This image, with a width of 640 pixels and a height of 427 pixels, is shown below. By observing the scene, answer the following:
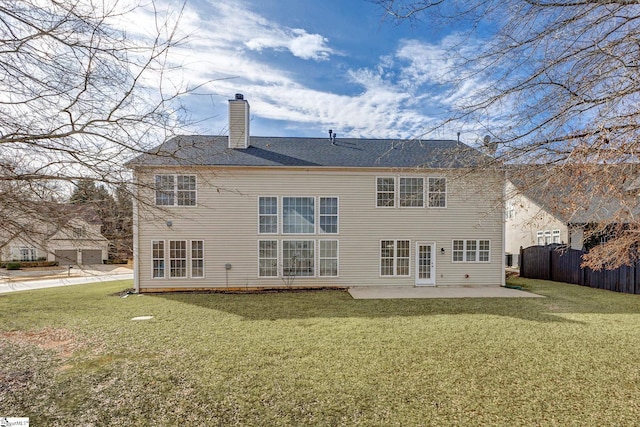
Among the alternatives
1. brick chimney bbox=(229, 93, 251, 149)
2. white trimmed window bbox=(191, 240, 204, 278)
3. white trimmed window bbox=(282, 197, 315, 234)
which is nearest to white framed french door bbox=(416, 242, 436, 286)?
white trimmed window bbox=(282, 197, 315, 234)

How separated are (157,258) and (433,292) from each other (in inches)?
Answer: 400

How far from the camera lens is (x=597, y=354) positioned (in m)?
5.35

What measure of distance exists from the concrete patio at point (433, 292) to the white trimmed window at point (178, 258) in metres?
6.28

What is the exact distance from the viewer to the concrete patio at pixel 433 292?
1065 cm

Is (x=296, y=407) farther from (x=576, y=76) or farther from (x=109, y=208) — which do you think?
(x=576, y=76)

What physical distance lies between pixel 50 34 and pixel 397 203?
1119cm

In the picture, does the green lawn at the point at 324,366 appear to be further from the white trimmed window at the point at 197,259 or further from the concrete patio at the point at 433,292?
the white trimmed window at the point at 197,259

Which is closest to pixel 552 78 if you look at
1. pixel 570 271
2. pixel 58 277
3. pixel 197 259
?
pixel 197 259

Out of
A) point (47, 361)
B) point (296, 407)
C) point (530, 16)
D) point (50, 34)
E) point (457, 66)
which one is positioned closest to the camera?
point (50, 34)

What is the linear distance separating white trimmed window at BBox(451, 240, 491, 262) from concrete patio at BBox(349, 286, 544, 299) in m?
1.12

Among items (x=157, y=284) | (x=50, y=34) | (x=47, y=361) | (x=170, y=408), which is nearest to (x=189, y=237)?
(x=157, y=284)

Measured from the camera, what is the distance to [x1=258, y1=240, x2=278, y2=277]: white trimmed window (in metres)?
12.2

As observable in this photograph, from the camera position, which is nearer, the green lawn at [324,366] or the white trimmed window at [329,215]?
the green lawn at [324,366]

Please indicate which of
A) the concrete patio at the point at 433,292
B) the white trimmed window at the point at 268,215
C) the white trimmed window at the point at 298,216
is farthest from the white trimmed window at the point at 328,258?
the white trimmed window at the point at 268,215
